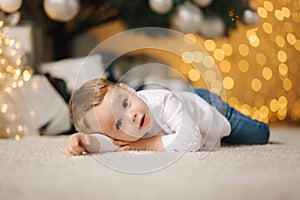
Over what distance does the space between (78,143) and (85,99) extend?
91 mm

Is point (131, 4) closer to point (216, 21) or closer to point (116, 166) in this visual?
point (216, 21)

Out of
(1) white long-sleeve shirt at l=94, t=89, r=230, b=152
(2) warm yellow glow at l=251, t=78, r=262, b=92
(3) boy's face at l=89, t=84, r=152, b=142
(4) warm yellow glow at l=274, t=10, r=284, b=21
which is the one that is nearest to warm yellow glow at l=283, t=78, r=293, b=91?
(2) warm yellow glow at l=251, t=78, r=262, b=92

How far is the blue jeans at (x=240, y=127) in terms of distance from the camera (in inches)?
48.1

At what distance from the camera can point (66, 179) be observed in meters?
0.63

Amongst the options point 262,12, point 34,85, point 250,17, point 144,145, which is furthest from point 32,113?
point 262,12

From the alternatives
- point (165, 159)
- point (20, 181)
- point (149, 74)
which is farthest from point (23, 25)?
point (20, 181)

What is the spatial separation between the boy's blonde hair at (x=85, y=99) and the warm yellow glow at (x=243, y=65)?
1.33 m

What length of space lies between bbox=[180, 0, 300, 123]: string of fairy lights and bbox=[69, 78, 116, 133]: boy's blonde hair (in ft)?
3.75

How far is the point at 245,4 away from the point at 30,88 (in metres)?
0.78

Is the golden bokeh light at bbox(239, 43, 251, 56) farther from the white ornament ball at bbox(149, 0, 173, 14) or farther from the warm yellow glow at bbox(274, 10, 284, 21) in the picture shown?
the white ornament ball at bbox(149, 0, 173, 14)

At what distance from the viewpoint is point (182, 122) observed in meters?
0.96

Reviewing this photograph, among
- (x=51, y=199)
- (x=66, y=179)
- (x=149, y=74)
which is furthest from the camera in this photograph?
(x=149, y=74)

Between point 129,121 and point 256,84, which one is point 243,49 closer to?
point 256,84

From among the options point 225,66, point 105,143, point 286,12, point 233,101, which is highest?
point 286,12
